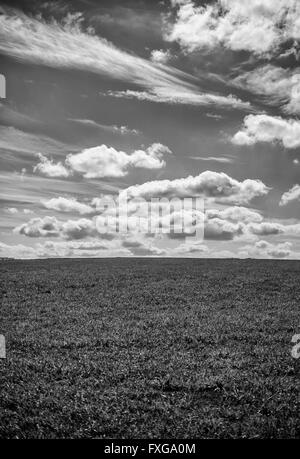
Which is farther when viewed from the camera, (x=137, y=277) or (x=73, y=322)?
(x=137, y=277)

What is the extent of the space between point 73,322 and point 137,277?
16.9 metres

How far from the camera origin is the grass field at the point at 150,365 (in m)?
10.2

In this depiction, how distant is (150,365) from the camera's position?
46.2 ft

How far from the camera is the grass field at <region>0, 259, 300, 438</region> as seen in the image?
10.2 m

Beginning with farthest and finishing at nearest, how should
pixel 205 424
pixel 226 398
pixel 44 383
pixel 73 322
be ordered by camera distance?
pixel 73 322
pixel 44 383
pixel 226 398
pixel 205 424

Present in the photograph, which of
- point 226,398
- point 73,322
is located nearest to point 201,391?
point 226,398

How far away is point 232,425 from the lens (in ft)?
32.3
